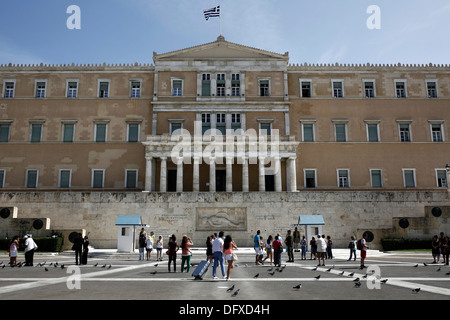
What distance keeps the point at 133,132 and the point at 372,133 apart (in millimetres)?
25990

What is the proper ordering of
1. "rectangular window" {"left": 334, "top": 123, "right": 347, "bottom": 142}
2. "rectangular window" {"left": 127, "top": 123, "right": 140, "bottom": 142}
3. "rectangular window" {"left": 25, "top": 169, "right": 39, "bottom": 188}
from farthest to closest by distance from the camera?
"rectangular window" {"left": 334, "top": 123, "right": 347, "bottom": 142} → "rectangular window" {"left": 127, "top": 123, "right": 140, "bottom": 142} → "rectangular window" {"left": 25, "top": 169, "right": 39, "bottom": 188}

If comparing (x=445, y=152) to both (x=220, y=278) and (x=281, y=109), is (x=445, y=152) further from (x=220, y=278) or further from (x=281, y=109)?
(x=220, y=278)

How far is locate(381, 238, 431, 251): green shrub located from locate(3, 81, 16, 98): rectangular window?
40.6 metres

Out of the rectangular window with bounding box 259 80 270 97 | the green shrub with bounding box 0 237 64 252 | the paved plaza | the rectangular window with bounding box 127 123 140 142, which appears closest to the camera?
the paved plaza

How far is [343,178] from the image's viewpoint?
4125cm

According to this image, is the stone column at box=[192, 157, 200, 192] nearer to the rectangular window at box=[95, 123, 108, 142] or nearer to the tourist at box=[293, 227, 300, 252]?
the rectangular window at box=[95, 123, 108, 142]

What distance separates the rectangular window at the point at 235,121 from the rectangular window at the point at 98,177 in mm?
14602

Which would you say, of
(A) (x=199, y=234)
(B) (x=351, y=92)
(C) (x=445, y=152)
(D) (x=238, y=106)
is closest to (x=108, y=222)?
(A) (x=199, y=234)

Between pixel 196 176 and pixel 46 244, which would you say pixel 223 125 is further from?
pixel 46 244

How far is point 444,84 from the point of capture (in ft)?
143

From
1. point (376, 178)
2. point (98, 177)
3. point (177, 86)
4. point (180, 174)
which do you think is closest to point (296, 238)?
point (180, 174)

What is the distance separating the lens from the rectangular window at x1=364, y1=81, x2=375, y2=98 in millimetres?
43312

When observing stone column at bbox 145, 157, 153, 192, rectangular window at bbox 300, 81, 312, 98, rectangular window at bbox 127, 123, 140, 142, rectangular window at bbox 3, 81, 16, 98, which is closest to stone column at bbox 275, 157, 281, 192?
rectangular window at bbox 300, 81, 312, 98

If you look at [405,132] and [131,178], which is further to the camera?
[405,132]
